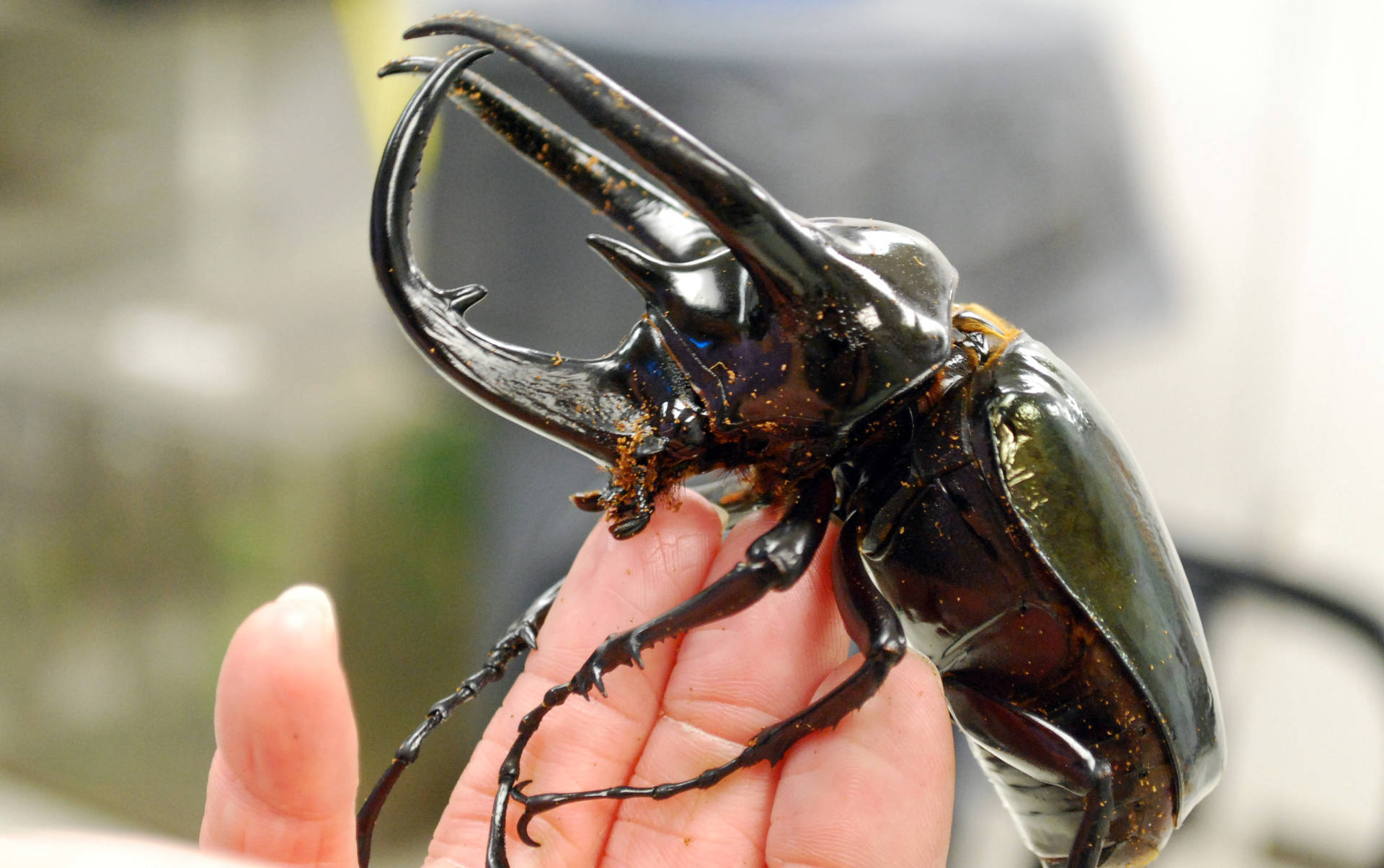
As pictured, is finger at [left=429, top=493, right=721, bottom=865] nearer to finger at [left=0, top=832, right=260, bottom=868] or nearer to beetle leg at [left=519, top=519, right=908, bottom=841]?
beetle leg at [left=519, top=519, right=908, bottom=841]

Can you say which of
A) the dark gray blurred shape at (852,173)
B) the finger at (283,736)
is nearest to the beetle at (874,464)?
the finger at (283,736)

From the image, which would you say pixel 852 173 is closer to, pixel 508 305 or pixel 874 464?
pixel 508 305

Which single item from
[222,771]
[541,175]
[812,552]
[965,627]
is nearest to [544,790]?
[222,771]

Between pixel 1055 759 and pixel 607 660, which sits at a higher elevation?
pixel 607 660

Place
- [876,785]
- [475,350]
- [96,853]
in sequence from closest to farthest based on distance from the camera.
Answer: [96,853] → [475,350] → [876,785]

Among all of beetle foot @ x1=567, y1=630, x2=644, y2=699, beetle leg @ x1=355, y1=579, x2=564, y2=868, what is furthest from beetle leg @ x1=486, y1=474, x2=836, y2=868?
beetle leg @ x1=355, y1=579, x2=564, y2=868

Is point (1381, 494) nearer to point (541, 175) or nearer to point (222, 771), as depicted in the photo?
point (541, 175)

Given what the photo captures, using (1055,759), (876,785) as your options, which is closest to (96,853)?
(876,785)
